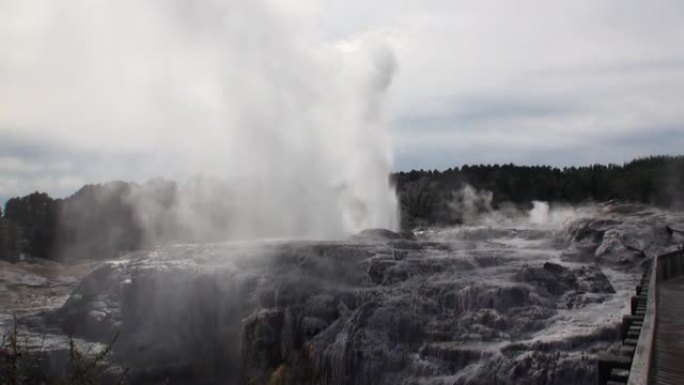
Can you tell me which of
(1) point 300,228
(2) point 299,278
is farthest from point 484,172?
(2) point 299,278

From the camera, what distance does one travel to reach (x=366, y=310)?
17406 millimetres

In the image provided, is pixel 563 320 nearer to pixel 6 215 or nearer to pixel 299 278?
pixel 299 278

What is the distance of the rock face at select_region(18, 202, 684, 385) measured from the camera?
14.8m

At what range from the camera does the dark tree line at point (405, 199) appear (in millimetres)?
52094

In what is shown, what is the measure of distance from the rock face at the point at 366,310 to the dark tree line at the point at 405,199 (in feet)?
83.5

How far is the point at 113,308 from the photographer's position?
2358 cm

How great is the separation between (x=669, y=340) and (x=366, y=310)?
9.07 m

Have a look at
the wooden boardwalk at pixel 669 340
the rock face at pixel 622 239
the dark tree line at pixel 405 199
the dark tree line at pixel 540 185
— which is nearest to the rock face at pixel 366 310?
the rock face at pixel 622 239

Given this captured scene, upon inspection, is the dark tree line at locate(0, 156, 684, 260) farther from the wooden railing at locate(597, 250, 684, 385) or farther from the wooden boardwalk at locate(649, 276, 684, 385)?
the wooden railing at locate(597, 250, 684, 385)

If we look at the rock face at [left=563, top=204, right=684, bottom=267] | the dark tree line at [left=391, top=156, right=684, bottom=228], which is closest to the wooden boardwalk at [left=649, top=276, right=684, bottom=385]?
the rock face at [left=563, top=204, right=684, bottom=267]

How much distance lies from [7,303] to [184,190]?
2876cm

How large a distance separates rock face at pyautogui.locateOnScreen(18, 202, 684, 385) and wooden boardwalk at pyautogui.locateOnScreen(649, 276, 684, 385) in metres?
1.40

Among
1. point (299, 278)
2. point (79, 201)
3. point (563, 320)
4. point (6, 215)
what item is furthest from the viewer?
point (79, 201)

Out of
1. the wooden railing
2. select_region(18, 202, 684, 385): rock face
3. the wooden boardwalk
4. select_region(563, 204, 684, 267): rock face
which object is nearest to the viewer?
the wooden railing
